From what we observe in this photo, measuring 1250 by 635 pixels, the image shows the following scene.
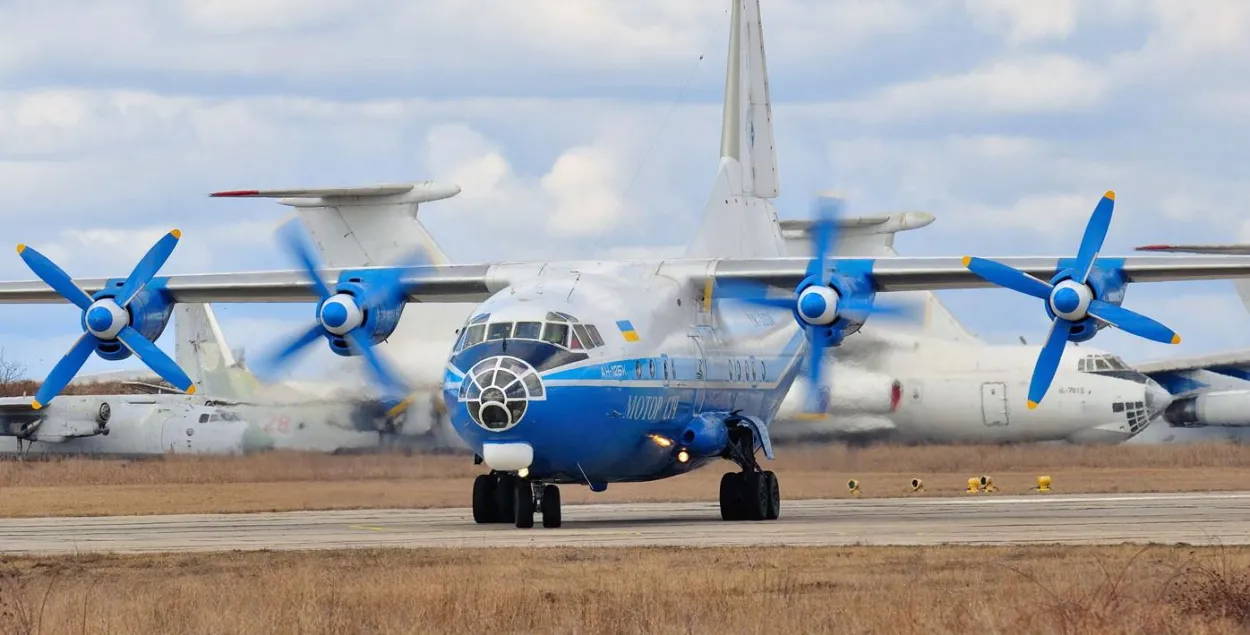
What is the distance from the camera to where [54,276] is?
27.2m

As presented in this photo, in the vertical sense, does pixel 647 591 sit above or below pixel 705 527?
below

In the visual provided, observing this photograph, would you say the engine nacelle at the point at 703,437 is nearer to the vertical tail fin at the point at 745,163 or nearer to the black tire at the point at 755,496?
the black tire at the point at 755,496

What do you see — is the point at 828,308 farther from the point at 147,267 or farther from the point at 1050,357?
the point at 147,267

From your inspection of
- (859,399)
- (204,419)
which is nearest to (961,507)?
(859,399)

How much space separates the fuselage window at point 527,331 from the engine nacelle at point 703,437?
3592 millimetres

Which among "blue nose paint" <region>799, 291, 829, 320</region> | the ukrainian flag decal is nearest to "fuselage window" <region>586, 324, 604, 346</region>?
the ukrainian flag decal

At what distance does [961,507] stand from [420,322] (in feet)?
54.7

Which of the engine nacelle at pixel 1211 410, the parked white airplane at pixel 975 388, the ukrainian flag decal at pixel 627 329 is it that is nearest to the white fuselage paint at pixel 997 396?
the parked white airplane at pixel 975 388

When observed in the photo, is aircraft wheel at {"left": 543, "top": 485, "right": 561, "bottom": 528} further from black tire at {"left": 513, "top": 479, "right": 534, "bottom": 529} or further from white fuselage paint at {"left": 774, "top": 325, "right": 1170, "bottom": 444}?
white fuselage paint at {"left": 774, "top": 325, "right": 1170, "bottom": 444}

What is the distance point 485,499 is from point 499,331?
3302 mm

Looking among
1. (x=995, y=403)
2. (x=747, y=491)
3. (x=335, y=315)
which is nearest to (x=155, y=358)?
(x=335, y=315)

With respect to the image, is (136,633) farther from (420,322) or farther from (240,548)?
(420,322)

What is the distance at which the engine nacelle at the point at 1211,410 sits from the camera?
5247 cm

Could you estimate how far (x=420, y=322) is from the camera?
137 ft
